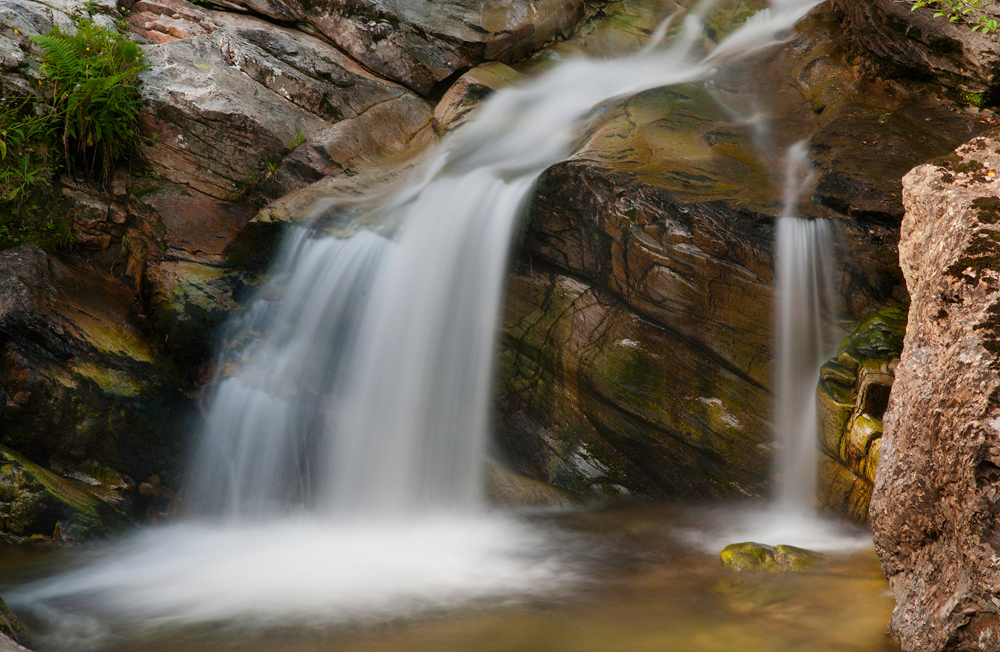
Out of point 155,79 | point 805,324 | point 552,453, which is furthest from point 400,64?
point 805,324

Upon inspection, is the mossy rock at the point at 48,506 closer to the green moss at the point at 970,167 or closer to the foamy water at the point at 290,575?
the foamy water at the point at 290,575

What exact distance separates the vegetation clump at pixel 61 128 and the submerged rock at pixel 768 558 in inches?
257

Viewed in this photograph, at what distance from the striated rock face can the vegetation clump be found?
713 cm

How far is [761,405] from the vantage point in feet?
17.1

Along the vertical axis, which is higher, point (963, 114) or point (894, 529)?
point (963, 114)

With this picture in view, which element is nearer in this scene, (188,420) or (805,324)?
(805,324)

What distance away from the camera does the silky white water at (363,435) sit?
4488 mm

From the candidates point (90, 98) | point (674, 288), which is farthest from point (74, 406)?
point (674, 288)

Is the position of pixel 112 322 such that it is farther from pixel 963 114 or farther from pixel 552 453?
pixel 963 114

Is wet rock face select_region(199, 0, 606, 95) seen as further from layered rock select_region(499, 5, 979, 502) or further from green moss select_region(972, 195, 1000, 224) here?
green moss select_region(972, 195, 1000, 224)

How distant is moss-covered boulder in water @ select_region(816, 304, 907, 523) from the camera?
4.44 m

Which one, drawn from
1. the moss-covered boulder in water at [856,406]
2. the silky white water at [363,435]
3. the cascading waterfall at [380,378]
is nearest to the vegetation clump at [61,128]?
the silky white water at [363,435]

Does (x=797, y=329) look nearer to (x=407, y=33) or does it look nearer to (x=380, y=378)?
(x=380, y=378)

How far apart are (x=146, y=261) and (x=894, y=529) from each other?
21.3 feet
